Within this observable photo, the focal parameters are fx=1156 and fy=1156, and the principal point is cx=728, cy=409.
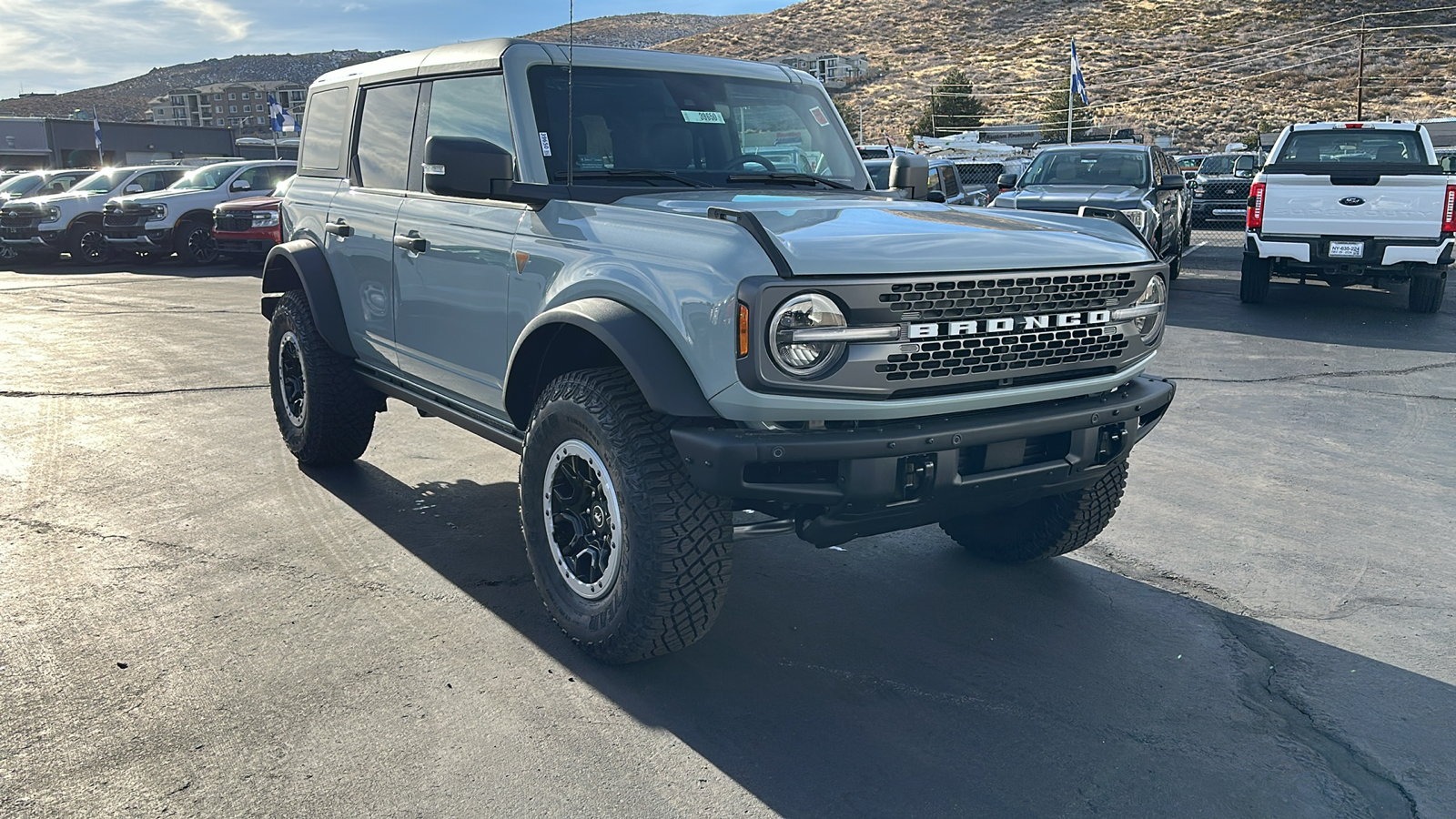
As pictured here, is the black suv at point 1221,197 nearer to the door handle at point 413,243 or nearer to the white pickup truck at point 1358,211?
the white pickup truck at point 1358,211

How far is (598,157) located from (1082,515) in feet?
7.43

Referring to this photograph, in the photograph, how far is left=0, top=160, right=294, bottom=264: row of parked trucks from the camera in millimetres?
18047

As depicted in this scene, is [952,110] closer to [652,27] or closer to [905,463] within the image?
[652,27]

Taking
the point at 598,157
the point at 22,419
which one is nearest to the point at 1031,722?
the point at 598,157

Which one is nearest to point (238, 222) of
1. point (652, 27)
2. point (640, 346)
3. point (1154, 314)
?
point (640, 346)

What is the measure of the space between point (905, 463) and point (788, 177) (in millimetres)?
1863

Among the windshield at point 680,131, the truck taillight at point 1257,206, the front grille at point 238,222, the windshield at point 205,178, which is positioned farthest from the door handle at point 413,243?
the windshield at point 205,178

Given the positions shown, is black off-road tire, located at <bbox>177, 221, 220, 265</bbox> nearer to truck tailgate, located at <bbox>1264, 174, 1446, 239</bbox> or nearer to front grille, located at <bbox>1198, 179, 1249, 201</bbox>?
truck tailgate, located at <bbox>1264, 174, 1446, 239</bbox>

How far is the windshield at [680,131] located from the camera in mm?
4285

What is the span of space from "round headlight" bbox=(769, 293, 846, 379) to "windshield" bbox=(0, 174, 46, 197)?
25.3 meters

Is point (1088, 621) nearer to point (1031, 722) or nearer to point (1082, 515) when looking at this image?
point (1082, 515)

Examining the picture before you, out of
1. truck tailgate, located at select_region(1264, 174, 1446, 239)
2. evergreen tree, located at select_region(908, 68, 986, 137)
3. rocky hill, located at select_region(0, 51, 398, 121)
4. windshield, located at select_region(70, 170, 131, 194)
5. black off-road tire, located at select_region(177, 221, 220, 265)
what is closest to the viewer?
truck tailgate, located at select_region(1264, 174, 1446, 239)

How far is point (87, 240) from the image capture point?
21.3m

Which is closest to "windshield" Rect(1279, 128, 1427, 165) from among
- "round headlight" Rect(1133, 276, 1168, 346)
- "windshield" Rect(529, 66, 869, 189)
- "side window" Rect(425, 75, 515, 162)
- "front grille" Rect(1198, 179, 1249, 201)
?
"windshield" Rect(529, 66, 869, 189)
